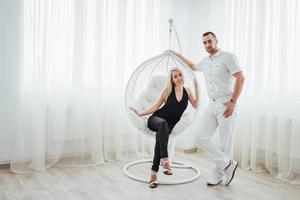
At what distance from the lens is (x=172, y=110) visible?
123 inches

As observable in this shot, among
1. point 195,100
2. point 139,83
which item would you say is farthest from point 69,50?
point 195,100

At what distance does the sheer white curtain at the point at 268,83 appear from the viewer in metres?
3.14

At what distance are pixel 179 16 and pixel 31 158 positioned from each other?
260 centimetres

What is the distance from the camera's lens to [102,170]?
3318mm

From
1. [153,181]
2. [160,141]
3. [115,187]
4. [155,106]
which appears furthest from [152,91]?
[115,187]

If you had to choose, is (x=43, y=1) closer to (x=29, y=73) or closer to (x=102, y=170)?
(x=29, y=73)

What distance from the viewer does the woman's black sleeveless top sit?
123 inches

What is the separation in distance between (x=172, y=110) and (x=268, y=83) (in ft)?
3.61

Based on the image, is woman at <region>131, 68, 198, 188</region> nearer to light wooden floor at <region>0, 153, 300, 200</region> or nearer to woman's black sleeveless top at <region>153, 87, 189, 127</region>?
woman's black sleeveless top at <region>153, 87, 189, 127</region>

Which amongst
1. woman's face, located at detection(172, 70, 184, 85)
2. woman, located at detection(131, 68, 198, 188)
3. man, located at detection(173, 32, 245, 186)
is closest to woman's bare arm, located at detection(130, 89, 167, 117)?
woman, located at detection(131, 68, 198, 188)

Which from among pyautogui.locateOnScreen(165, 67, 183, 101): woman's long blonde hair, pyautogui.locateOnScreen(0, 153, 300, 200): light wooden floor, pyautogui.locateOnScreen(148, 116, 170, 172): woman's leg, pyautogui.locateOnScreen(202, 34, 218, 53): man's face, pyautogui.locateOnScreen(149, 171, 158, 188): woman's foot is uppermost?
pyautogui.locateOnScreen(202, 34, 218, 53): man's face

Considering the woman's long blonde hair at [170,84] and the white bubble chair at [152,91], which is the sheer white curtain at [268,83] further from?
the woman's long blonde hair at [170,84]

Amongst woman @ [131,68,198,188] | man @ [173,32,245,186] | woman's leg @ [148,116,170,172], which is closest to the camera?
man @ [173,32,245,186]

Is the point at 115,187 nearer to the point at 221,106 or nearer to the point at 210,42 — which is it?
the point at 221,106
